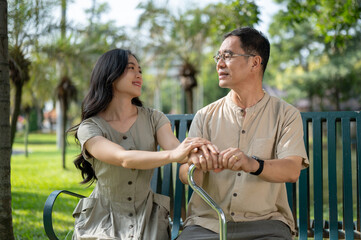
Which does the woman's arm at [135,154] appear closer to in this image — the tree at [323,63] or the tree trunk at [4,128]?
the tree trunk at [4,128]

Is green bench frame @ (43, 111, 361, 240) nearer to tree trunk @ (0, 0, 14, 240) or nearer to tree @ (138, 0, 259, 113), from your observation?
tree trunk @ (0, 0, 14, 240)

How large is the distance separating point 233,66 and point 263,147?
0.52 m

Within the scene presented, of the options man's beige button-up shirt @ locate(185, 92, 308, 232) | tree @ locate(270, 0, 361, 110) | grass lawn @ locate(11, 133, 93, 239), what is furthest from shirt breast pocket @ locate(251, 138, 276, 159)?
tree @ locate(270, 0, 361, 110)

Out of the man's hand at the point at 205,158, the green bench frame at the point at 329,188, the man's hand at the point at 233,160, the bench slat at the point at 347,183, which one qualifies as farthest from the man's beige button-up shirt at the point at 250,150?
the bench slat at the point at 347,183

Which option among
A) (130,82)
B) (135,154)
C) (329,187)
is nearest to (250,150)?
(135,154)

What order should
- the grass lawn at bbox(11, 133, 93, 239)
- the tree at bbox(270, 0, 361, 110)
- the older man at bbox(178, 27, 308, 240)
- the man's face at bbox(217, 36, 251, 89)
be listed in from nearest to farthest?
the older man at bbox(178, 27, 308, 240) < the man's face at bbox(217, 36, 251, 89) < the grass lawn at bbox(11, 133, 93, 239) < the tree at bbox(270, 0, 361, 110)

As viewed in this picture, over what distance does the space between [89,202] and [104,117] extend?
0.54 m

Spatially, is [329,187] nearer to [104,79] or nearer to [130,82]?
[130,82]

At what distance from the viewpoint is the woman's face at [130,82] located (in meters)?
2.87

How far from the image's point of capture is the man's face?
9.32ft

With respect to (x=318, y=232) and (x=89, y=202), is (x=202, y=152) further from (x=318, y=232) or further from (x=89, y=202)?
(x=318, y=232)

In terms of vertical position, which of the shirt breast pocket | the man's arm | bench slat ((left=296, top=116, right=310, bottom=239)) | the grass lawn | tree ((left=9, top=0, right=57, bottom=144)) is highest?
tree ((left=9, top=0, right=57, bottom=144))

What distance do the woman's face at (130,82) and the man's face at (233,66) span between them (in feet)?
1.69

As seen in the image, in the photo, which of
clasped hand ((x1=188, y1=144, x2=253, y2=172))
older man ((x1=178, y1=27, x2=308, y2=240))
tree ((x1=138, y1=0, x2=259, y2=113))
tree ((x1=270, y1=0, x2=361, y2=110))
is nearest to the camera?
clasped hand ((x1=188, y1=144, x2=253, y2=172))
